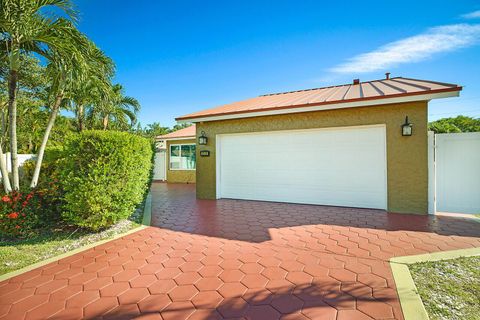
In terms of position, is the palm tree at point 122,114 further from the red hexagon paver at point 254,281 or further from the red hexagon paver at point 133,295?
the red hexagon paver at point 254,281

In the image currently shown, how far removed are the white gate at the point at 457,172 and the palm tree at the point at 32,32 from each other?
34.0 ft

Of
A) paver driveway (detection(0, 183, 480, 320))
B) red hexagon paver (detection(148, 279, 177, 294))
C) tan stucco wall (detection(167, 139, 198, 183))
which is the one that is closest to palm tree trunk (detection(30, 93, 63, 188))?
paver driveway (detection(0, 183, 480, 320))

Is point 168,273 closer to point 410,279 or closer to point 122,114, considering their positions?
point 410,279

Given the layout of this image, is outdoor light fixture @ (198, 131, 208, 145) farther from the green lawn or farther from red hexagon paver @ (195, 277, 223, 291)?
red hexagon paver @ (195, 277, 223, 291)

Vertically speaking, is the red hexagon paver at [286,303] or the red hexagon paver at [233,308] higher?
the red hexagon paver at [286,303]

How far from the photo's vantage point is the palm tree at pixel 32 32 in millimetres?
4895

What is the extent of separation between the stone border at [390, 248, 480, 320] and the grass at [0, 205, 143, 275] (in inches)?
223

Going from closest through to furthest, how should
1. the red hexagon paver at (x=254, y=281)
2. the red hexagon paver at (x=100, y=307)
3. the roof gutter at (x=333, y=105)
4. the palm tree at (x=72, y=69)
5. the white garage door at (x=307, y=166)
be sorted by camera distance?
1. the red hexagon paver at (x=100, y=307)
2. the red hexagon paver at (x=254, y=281)
3. the palm tree at (x=72, y=69)
4. the roof gutter at (x=333, y=105)
5. the white garage door at (x=307, y=166)

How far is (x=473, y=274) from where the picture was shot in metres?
3.48

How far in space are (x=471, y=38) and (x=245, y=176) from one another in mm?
9934

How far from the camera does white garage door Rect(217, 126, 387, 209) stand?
25.5 feet

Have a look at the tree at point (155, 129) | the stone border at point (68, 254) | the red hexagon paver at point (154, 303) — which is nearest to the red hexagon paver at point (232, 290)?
the red hexagon paver at point (154, 303)

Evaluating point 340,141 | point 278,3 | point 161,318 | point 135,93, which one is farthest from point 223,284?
point 135,93

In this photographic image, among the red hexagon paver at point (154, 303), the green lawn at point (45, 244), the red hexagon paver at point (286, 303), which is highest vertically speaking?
the green lawn at point (45, 244)
